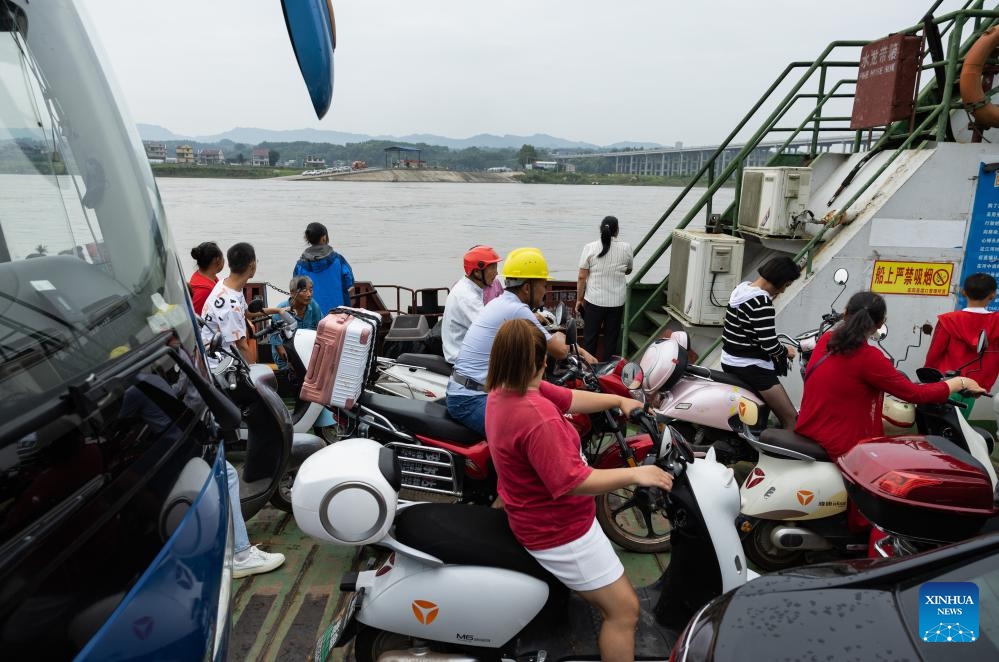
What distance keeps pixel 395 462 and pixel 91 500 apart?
135cm

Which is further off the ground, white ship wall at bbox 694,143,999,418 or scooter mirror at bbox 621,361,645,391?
white ship wall at bbox 694,143,999,418

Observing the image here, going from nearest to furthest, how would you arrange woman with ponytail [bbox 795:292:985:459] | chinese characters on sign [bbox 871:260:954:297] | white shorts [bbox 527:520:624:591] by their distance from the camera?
white shorts [bbox 527:520:624:591] < woman with ponytail [bbox 795:292:985:459] < chinese characters on sign [bbox 871:260:954:297]

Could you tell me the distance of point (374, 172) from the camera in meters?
24.3

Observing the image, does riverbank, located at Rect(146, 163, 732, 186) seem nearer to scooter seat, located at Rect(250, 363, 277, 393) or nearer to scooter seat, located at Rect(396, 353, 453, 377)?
scooter seat, located at Rect(396, 353, 453, 377)

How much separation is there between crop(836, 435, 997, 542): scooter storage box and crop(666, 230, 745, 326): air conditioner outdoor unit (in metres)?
3.33

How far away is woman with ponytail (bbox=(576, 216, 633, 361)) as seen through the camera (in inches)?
269

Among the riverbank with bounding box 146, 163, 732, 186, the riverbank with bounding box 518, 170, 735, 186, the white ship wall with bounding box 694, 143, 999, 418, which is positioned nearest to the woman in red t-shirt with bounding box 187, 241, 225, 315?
the white ship wall with bounding box 694, 143, 999, 418

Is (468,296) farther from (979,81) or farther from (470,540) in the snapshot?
(979,81)

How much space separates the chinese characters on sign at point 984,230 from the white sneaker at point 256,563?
221 inches

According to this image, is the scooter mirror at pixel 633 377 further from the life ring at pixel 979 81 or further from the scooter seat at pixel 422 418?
the life ring at pixel 979 81

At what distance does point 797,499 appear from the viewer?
11.3 feet

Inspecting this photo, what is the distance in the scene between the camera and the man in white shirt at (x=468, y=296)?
4.69 meters

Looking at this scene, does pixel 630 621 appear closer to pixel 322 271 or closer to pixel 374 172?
pixel 322 271

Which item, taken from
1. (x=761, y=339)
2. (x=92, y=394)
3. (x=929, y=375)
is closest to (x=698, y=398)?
(x=761, y=339)
